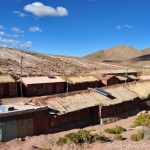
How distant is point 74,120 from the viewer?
28531 mm

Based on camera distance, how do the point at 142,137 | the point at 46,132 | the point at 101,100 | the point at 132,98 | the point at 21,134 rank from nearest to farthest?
the point at 142,137, the point at 21,134, the point at 46,132, the point at 101,100, the point at 132,98

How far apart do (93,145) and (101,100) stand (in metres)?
11.2

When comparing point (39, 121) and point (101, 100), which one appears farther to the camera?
point (101, 100)

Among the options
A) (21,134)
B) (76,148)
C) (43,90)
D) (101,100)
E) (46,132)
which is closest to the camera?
(76,148)

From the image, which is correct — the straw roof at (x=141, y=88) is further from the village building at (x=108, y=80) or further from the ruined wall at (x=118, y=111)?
the village building at (x=108, y=80)

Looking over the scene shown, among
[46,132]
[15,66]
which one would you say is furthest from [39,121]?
[15,66]

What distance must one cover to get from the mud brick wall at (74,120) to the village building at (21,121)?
2.96 feet

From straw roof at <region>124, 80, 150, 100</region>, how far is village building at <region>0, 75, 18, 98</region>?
14554 millimetres

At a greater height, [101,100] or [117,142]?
[101,100]

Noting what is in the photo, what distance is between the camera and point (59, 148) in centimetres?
2111

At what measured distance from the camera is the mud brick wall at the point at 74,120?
26.4 meters

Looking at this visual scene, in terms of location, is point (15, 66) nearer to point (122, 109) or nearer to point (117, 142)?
point (122, 109)

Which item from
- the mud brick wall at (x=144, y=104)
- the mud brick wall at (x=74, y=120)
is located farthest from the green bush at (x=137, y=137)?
the mud brick wall at (x=144, y=104)

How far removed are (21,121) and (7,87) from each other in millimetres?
15237
